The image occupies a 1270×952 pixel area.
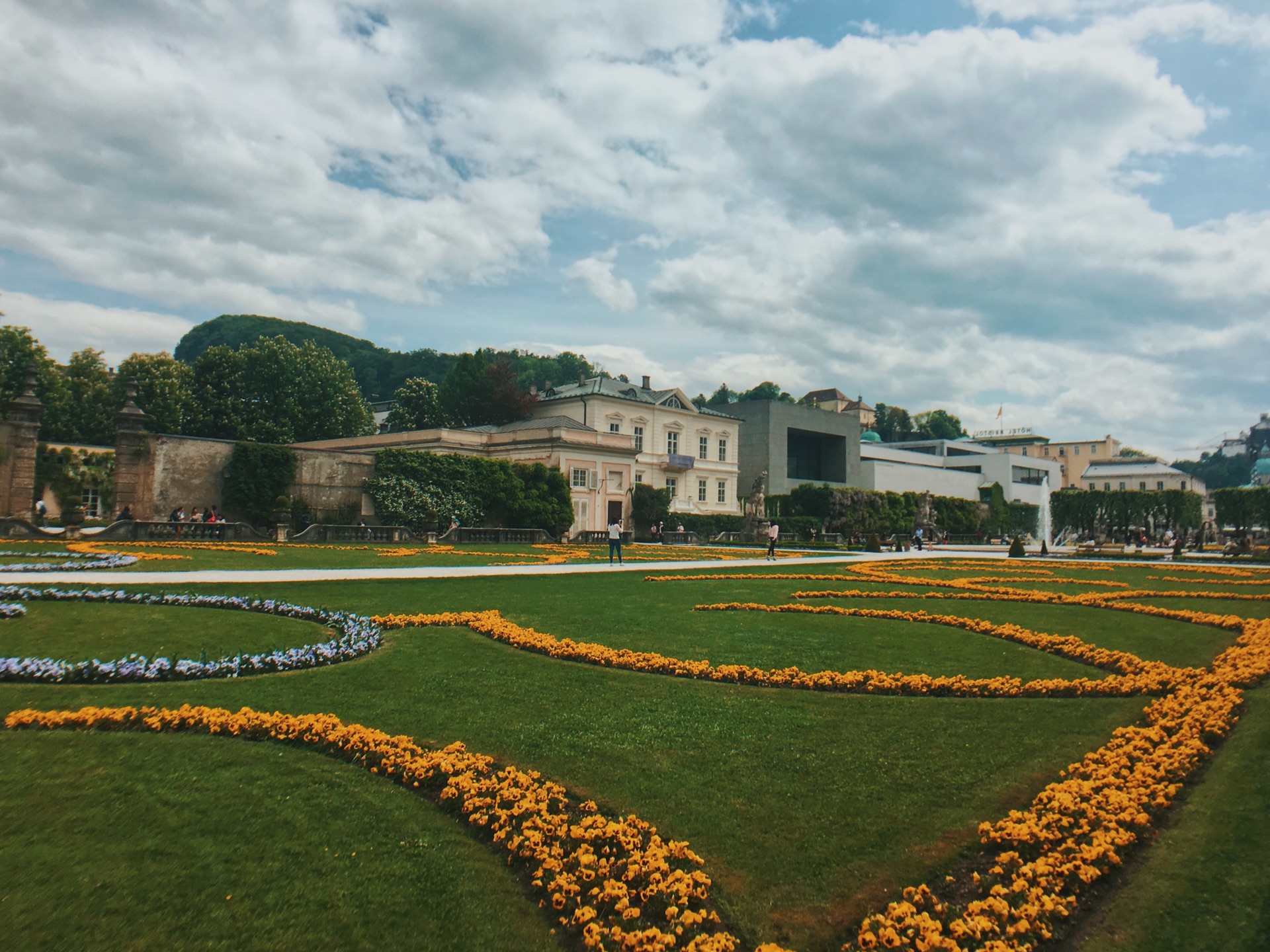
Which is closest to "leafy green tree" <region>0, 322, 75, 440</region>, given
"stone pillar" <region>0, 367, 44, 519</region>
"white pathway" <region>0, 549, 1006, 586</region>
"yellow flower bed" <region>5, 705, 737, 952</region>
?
"stone pillar" <region>0, 367, 44, 519</region>

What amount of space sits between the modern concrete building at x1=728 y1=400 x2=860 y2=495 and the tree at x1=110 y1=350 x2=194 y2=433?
43014 mm

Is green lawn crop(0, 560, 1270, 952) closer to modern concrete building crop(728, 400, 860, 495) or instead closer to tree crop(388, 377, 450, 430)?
modern concrete building crop(728, 400, 860, 495)

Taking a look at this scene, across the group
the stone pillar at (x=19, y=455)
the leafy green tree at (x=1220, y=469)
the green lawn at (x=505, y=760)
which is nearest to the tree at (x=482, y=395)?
the stone pillar at (x=19, y=455)

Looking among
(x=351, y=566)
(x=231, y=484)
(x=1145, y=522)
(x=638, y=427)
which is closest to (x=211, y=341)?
(x=638, y=427)

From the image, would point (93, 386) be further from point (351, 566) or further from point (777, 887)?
point (777, 887)

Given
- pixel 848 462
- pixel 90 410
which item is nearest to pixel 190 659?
pixel 90 410

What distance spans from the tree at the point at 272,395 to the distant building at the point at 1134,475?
91.9m

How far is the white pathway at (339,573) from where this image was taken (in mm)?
14469

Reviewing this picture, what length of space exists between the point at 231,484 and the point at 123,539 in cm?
659

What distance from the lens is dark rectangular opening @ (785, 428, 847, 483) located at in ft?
244

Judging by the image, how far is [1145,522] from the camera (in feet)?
Answer: 214

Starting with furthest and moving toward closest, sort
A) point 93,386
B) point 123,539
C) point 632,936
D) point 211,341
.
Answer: point 211,341 < point 93,386 < point 123,539 < point 632,936

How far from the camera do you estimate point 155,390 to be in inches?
2151

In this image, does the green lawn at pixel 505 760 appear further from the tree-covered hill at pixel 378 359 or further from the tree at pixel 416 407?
the tree-covered hill at pixel 378 359
